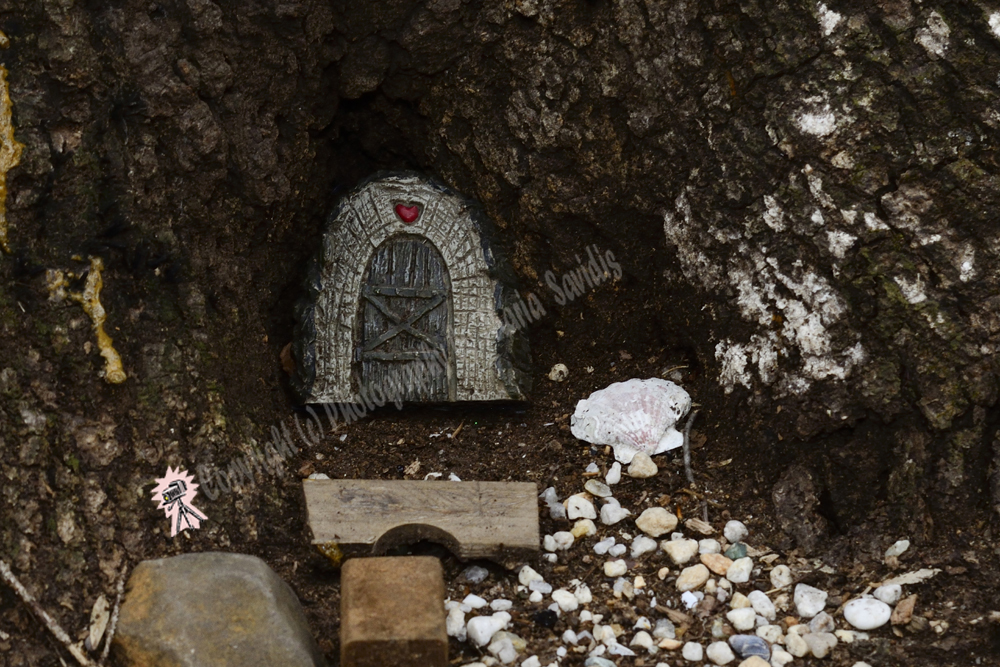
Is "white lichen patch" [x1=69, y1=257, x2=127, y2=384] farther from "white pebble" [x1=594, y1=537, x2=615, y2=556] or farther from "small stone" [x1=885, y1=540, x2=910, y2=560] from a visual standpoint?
"small stone" [x1=885, y1=540, x2=910, y2=560]

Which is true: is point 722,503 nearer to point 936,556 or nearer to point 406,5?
point 936,556

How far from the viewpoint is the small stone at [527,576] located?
112 inches

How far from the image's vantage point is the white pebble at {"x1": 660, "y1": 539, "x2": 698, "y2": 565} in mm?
2871

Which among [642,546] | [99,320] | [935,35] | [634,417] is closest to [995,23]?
[935,35]

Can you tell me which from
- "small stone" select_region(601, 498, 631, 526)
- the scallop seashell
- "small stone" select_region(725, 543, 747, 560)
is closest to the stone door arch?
the scallop seashell

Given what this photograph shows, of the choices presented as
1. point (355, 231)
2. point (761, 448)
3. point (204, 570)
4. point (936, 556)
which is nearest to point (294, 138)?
point (355, 231)

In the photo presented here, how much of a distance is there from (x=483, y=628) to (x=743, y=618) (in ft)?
2.26

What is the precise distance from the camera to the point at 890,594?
263 centimetres

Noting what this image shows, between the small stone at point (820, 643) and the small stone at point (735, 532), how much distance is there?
0.41 meters

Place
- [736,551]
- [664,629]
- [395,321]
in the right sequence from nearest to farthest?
[664,629] → [736,551] → [395,321]

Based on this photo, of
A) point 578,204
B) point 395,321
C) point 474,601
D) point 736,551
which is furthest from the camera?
point 395,321

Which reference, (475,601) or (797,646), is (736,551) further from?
(475,601)

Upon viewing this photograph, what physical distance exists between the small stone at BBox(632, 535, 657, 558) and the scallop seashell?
1.15ft

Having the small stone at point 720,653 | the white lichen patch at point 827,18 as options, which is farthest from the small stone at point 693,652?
the white lichen patch at point 827,18
